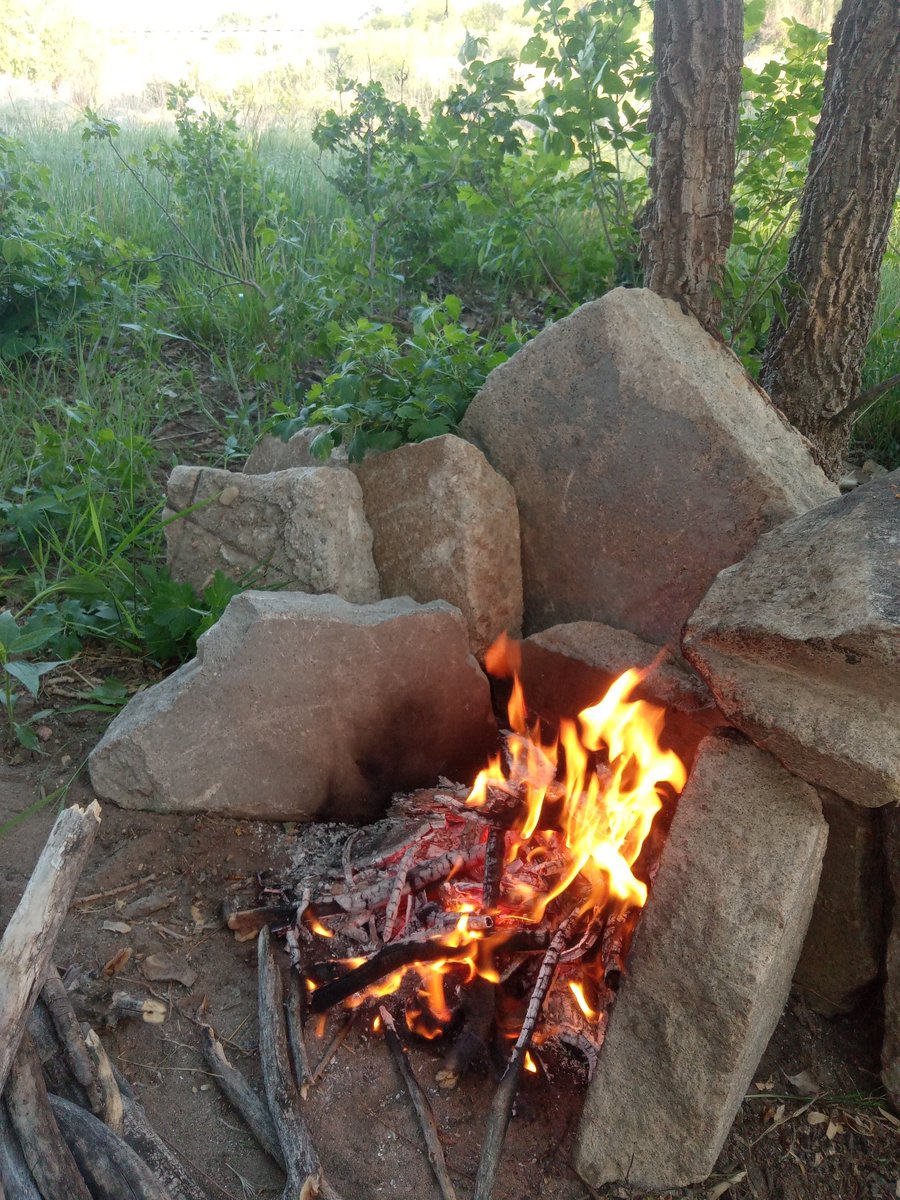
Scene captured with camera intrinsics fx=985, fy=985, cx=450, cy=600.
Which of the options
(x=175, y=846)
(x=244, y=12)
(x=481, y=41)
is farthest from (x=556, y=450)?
(x=244, y=12)

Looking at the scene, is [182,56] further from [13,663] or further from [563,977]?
[563,977]

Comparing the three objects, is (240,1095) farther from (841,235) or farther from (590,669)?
(841,235)

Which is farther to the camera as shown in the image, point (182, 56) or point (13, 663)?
point (182, 56)

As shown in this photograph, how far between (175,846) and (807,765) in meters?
1.49

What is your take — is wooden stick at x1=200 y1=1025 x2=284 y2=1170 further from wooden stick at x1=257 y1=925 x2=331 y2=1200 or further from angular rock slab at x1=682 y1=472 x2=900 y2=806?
angular rock slab at x1=682 y1=472 x2=900 y2=806

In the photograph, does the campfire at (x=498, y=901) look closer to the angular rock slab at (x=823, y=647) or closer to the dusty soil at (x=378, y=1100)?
the dusty soil at (x=378, y=1100)

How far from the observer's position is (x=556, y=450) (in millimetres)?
2744

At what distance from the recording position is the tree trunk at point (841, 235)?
2.89 metres

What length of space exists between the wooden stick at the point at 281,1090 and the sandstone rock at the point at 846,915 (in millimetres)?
1107

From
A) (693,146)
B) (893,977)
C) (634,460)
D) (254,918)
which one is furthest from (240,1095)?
(693,146)

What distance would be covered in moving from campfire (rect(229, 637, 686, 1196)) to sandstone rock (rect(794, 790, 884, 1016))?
1.14 ft

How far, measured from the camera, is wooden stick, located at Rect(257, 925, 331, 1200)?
1.64m

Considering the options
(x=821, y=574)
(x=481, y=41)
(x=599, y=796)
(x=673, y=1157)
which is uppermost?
(x=481, y=41)

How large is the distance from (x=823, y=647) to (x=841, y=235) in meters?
1.95
